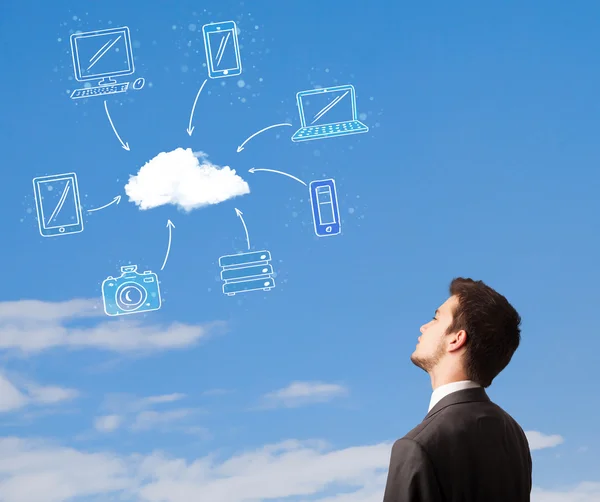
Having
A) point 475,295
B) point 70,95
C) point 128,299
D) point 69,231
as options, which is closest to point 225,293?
point 128,299

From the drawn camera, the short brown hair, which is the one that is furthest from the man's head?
the drawn camera

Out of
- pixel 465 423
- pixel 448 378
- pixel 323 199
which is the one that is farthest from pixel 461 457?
pixel 323 199

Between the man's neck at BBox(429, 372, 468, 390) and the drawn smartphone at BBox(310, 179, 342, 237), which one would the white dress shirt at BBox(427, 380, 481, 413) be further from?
the drawn smartphone at BBox(310, 179, 342, 237)

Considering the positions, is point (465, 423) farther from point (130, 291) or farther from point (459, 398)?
point (130, 291)

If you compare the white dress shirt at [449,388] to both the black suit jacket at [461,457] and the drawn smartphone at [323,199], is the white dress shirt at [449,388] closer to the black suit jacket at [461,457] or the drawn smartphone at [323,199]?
the black suit jacket at [461,457]

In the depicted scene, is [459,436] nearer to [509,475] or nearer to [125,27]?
[509,475]

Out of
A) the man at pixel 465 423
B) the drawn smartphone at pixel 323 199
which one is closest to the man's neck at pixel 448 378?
the man at pixel 465 423

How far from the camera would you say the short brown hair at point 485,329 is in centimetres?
131

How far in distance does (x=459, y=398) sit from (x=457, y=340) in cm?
11

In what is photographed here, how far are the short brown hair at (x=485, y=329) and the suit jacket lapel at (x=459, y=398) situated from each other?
0.03 m

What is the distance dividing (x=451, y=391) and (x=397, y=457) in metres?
0.16

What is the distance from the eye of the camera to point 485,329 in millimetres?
1317

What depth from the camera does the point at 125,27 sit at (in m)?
3.22

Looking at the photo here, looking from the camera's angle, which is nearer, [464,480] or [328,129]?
[464,480]
